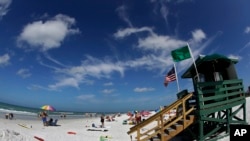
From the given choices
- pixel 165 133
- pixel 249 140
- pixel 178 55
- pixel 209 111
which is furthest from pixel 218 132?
pixel 249 140

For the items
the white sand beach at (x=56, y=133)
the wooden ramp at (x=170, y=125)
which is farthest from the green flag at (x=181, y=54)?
the white sand beach at (x=56, y=133)

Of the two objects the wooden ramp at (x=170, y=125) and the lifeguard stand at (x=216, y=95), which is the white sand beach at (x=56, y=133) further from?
the wooden ramp at (x=170, y=125)

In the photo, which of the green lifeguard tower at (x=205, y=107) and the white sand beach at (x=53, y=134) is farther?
the white sand beach at (x=53, y=134)

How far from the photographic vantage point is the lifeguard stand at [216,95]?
12680mm

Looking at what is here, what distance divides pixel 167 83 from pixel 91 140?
23.8 ft

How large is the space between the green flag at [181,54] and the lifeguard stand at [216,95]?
892mm

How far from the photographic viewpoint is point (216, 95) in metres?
13.6

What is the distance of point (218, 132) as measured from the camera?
48.0 feet

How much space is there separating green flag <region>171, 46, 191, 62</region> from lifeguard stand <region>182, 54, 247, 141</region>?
0.89 m

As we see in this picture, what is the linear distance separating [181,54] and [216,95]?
2999mm

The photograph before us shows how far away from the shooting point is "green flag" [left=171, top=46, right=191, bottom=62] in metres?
14.7

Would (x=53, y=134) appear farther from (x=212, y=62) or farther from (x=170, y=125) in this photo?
(x=212, y=62)

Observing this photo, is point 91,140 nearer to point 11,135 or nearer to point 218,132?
point 11,135

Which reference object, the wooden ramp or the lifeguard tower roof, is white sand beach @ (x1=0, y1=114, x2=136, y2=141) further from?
the lifeguard tower roof
